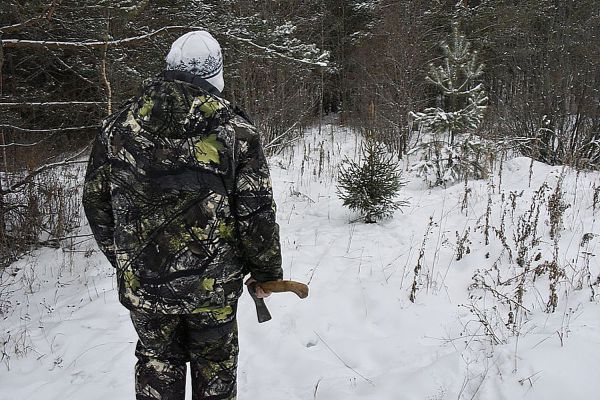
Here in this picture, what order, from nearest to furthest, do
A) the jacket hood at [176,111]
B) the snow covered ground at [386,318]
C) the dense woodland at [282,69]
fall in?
1. the jacket hood at [176,111]
2. the snow covered ground at [386,318]
3. the dense woodland at [282,69]

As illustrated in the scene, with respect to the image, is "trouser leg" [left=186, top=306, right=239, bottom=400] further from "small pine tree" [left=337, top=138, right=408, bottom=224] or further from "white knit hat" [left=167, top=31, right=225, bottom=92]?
"small pine tree" [left=337, top=138, right=408, bottom=224]

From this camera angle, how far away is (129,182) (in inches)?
69.1

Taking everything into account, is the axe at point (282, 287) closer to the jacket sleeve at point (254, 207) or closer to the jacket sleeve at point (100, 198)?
the jacket sleeve at point (254, 207)

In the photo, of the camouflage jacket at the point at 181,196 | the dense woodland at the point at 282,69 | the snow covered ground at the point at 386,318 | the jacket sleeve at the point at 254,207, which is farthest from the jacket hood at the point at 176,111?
the dense woodland at the point at 282,69

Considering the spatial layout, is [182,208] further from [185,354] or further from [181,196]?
[185,354]

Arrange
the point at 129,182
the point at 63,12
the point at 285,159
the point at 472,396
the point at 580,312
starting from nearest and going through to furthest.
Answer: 1. the point at 129,182
2. the point at 472,396
3. the point at 580,312
4. the point at 63,12
5. the point at 285,159

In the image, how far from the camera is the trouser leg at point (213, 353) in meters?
1.92

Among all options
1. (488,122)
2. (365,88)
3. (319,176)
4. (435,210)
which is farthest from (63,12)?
(365,88)

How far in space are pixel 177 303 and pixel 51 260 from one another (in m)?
4.58

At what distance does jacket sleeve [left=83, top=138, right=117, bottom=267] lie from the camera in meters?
1.87

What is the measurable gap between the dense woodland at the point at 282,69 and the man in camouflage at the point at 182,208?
3555mm

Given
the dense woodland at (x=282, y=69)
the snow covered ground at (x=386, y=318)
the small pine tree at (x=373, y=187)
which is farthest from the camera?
the dense woodland at (x=282, y=69)

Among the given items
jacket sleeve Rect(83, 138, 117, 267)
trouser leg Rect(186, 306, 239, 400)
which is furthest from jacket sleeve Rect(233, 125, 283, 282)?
jacket sleeve Rect(83, 138, 117, 267)

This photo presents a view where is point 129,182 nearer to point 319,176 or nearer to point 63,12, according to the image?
point 63,12
